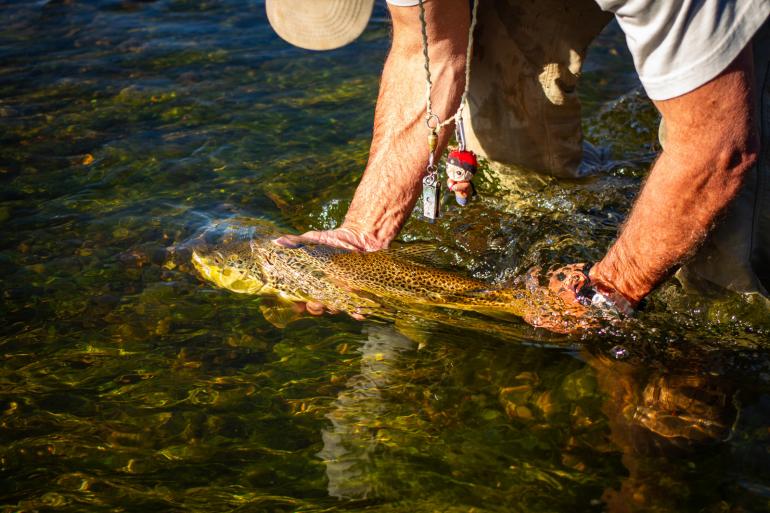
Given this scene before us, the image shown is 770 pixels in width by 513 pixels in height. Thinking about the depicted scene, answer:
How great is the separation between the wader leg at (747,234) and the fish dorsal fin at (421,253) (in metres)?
0.93

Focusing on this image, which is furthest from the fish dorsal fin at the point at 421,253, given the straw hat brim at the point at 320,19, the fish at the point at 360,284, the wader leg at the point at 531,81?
the straw hat brim at the point at 320,19

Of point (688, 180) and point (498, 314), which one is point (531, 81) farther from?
point (688, 180)

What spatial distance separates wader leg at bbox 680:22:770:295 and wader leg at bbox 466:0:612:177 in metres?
0.95

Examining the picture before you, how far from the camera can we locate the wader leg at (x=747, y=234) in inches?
103

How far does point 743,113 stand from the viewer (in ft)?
7.59

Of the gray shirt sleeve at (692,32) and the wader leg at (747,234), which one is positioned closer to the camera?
the gray shirt sleeve at (692,32)

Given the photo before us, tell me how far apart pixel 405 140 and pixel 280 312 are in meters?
0.82

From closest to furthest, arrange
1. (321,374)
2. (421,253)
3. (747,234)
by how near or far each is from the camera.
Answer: (747,234), (321,374), (421,253)

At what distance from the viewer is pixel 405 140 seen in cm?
323

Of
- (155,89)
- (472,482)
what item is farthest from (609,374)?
(155,89)

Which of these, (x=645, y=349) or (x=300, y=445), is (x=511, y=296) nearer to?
(x=645, y=349)

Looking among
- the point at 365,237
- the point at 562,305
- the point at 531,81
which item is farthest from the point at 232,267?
the point at 531,81

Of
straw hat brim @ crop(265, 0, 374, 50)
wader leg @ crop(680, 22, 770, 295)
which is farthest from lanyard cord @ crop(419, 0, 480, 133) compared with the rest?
wader leg @ crop(680, 22, 770, 295)

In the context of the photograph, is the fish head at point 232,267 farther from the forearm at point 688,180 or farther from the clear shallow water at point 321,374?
the forearm at point 688,180
